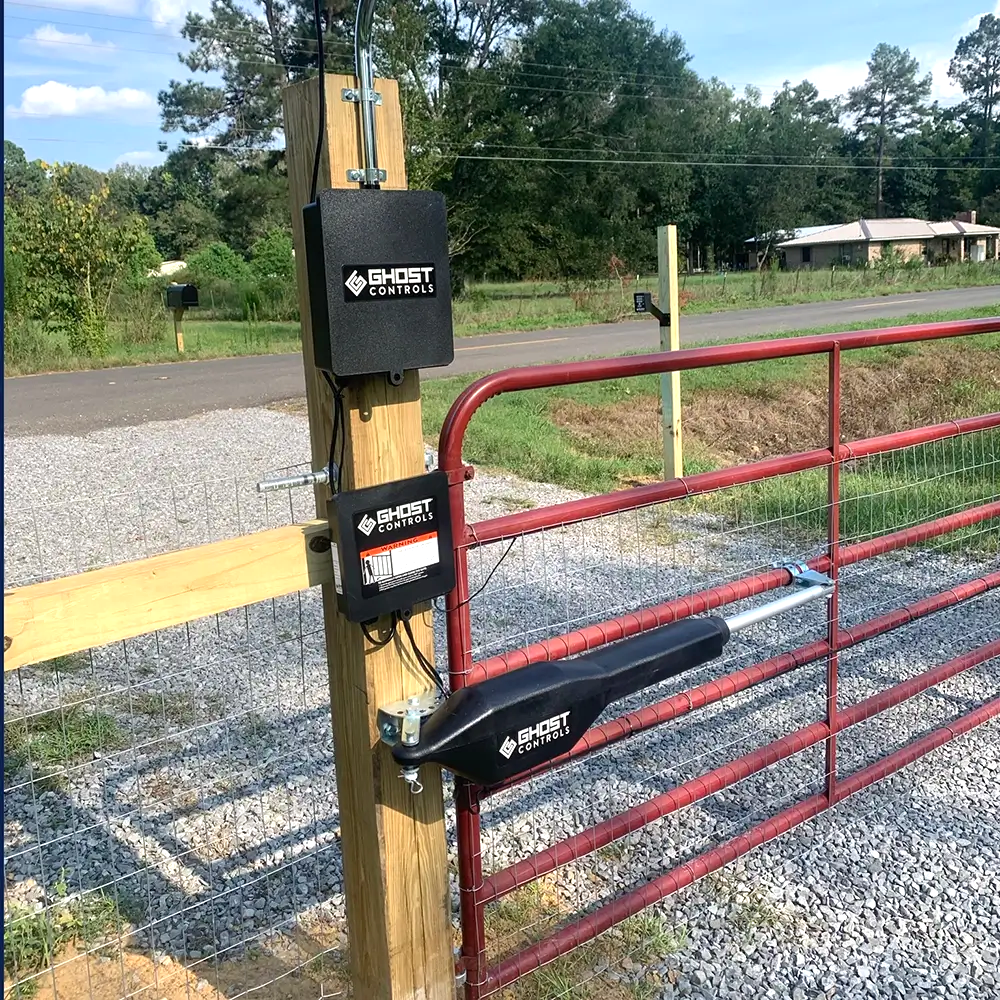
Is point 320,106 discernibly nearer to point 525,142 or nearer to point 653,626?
point 653,626

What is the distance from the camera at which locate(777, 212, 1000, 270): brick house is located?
203ft

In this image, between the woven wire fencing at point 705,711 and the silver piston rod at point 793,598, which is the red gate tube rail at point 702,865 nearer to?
the woven wire fencing at point 705,711

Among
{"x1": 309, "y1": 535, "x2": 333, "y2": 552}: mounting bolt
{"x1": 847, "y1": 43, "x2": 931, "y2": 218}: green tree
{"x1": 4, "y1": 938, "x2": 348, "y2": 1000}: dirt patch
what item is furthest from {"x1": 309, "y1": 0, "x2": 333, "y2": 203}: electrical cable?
{"x1": 847, "y1": 43, "x2": 931, "y2": 218}: green tree

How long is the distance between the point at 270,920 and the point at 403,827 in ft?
3.73

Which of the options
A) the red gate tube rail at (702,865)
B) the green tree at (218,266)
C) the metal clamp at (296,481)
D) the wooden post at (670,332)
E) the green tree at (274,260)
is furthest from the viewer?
the green tree at (218,266)

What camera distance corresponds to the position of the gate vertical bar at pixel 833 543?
3137mm

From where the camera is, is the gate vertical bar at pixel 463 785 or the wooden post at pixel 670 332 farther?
the wooden post at pixel 670 332

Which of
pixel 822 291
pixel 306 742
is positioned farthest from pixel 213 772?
pixel 822 291

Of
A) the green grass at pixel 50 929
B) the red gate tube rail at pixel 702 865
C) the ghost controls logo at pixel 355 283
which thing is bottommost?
the green grass at pixel 50 929

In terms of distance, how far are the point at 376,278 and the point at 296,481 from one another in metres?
0.42

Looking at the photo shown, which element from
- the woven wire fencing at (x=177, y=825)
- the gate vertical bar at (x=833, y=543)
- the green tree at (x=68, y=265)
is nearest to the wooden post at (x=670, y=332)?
the woven wire fencing at (x=177, y=825)

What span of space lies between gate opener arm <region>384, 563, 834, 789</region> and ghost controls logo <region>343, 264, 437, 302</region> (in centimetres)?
82

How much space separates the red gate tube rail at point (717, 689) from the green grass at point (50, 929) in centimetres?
132

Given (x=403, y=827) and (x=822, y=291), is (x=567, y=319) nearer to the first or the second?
(x=822, y=291)
